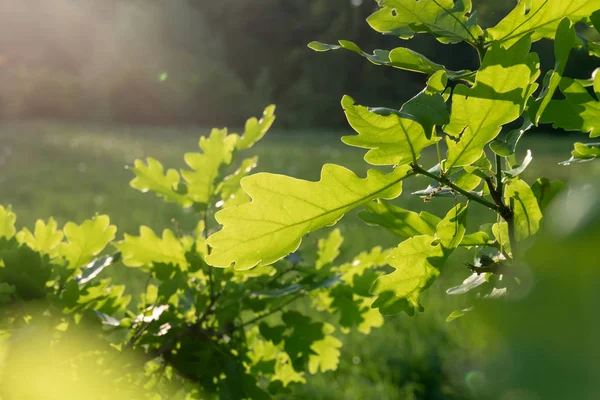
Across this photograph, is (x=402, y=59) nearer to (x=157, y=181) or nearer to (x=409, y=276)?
(x=409, y=276)

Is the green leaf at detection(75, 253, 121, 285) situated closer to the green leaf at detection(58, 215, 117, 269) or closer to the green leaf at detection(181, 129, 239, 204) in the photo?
the green leaf at detection(58, 215, 117, 269)

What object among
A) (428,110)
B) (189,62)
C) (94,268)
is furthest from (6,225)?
(189,62)

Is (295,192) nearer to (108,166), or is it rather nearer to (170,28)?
(108,166)

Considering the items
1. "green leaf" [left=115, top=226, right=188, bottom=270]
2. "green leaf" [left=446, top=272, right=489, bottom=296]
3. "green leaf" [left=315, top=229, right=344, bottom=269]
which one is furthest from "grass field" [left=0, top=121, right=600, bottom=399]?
"green leaf" [left=115, top=226, right=188, bottom=270]

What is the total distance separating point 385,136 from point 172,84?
20965 mm

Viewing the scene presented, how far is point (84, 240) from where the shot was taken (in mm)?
930

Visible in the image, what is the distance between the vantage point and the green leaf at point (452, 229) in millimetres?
547

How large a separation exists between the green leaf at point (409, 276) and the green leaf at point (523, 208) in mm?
85

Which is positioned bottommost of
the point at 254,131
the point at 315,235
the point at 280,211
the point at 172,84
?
the point at 172,84

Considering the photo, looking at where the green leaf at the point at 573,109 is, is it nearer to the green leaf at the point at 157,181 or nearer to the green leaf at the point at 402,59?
the green leaf at the point at 402,59

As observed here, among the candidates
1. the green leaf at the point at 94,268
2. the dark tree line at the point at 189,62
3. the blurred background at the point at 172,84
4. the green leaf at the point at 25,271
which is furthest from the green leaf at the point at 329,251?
the dark tree line at the point at 189,62

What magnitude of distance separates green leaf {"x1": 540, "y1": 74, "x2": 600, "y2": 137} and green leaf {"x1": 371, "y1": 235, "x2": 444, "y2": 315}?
179mm

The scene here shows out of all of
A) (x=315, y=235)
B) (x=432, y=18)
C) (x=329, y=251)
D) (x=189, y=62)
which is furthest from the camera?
(x=189, y=62)

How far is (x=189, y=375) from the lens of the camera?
95cm
